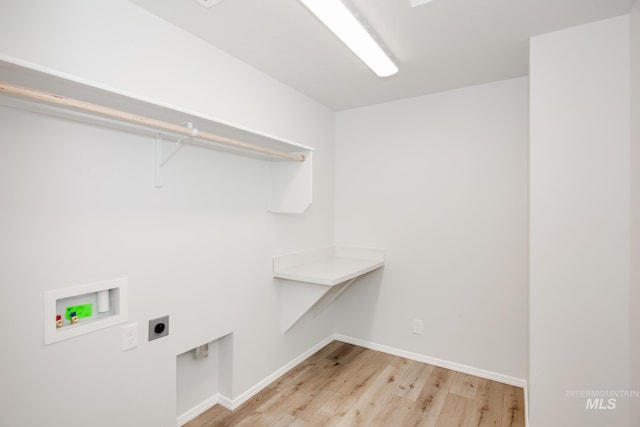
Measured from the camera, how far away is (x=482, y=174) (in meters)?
2.50

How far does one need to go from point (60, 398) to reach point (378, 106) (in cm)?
294

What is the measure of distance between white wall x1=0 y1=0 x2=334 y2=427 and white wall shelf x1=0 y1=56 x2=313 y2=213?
0.06 meters

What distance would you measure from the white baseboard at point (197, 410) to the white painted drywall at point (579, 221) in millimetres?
1959

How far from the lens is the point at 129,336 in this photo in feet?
5.07

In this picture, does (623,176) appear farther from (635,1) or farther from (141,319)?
(141,319)

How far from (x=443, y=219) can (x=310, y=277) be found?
126cm

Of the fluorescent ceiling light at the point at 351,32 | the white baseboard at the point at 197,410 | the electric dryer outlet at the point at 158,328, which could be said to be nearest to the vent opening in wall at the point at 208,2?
the fluorescent ceiling light at the point at 351,32

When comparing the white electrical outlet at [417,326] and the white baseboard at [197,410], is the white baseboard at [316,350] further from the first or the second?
the white electrical outlet at [417,326]

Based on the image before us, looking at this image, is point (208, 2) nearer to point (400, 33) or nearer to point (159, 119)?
point (159, 119)

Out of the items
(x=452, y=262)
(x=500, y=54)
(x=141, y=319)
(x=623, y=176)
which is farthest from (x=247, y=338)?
(x=500, y=54)

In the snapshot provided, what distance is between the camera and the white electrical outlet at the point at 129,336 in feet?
5.01

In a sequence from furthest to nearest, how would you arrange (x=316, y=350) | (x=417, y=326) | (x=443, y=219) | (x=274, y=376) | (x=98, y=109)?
(x=316, y=350) → (x=417, y=326) → (x=443, y=219) → (x=274, y=376) → (x=98, y=109)

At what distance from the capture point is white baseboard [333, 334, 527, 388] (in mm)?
2418

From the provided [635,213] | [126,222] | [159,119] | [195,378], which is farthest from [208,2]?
[635,213]
